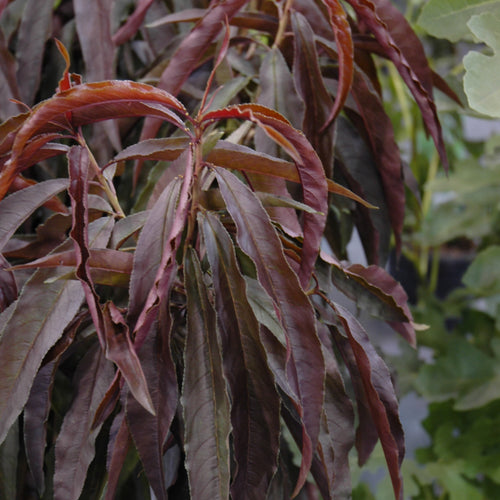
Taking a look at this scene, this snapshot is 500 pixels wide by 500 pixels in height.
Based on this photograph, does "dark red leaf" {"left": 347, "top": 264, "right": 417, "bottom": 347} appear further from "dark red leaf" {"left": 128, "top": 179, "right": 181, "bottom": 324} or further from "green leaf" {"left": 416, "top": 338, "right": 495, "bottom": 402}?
"green leaf" {"left": 416, "top": 338, "right": 495, "bottom": 402}

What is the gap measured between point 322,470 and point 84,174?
29cm

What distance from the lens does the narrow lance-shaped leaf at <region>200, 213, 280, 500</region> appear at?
433 millimetres

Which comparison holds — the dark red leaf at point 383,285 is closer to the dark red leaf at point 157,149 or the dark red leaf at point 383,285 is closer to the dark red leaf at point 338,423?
the dark red leaf at point 338,423

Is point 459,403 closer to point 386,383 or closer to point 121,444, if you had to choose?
point 386,383

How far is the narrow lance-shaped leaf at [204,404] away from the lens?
0.41 m

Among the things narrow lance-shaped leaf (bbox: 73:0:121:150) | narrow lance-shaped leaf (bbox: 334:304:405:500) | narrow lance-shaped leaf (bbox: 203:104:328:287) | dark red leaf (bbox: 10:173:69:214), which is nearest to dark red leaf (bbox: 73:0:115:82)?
narrow lance-shaped leaf (bbox: 73:0:121:150)

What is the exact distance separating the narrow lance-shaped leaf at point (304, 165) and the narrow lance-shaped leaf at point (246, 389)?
2.3 inches

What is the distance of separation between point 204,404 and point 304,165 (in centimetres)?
18

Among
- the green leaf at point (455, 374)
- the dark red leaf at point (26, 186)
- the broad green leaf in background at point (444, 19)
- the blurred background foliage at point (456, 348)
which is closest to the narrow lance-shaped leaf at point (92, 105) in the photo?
the dark red leaf at point (26, 186)

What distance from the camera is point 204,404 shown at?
43 cm

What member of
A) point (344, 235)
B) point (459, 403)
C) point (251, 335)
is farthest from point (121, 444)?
point (459, 403)

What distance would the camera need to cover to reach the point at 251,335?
44 centimetres

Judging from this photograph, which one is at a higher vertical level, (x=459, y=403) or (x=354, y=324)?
(x=354, y=324)

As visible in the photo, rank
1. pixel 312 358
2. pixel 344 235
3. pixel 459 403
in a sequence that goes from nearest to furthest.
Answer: pixel 312 358
pixel 344 235
pixel 459 403
